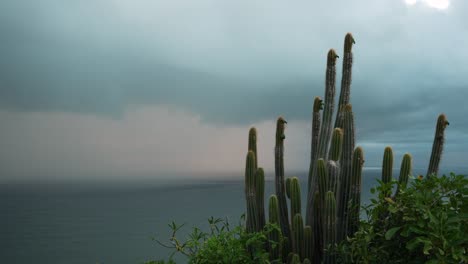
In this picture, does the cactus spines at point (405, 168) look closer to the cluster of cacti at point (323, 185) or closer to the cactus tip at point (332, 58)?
the cluster of cacti at point (323, 185)

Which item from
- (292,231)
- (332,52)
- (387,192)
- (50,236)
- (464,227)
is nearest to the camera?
(464,227)

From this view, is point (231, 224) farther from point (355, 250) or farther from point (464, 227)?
point (464, 227)

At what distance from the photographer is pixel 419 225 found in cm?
343

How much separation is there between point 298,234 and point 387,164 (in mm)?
1229

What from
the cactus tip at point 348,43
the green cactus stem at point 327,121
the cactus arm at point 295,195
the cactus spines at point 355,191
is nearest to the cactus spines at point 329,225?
the cactus spines at point 355,191

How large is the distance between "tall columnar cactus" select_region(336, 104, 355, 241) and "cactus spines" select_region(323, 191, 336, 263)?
73mm

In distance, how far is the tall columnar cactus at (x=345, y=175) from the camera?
483 cm

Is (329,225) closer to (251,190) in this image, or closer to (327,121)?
(251,190)

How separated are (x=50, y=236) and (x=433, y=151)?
2647 centimetres

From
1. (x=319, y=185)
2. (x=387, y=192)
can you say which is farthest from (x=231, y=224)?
(x=387, y=192)

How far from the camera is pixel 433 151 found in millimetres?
5316

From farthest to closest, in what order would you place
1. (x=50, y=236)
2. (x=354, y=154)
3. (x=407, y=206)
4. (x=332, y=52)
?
(x=50, y=236) → (x=332, y=52) → (x=354, y=154) → (x=407, y=206)

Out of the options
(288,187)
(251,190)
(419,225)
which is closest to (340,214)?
(288,187)

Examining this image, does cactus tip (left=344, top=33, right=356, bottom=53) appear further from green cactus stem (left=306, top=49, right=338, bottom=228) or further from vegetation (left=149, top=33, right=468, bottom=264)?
green cactus stem (left=306, top=49, right=338, bottom=228)
